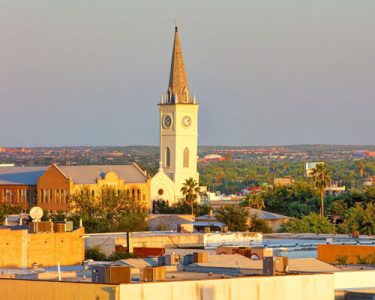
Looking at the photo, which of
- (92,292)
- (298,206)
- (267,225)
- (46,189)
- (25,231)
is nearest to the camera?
(92,292)

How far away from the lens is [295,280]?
34531mm

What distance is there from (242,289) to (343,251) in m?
29.2

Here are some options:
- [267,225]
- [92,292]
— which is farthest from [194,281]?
[267,225]

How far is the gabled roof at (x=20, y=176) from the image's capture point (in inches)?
5842

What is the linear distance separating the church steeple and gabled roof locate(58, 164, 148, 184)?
1742 centimetres

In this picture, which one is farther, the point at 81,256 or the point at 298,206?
the point at 298,206

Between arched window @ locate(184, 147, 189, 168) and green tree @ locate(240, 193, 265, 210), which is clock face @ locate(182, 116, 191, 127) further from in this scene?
green tree @ locate(240, 193, 265, 210)

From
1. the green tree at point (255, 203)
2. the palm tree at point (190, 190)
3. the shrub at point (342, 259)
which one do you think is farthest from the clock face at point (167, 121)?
the shrub at point (342, 259)

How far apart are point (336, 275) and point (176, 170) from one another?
12225cm

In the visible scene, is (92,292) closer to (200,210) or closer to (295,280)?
(295,280)

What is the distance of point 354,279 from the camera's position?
141ft

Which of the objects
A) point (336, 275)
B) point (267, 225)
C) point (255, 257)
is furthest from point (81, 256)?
point (267, 225)

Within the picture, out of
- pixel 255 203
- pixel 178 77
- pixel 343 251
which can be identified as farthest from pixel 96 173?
pixel 343 251

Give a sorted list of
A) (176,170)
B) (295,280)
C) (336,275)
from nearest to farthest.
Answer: (295,280), (336,275), (176,170)
